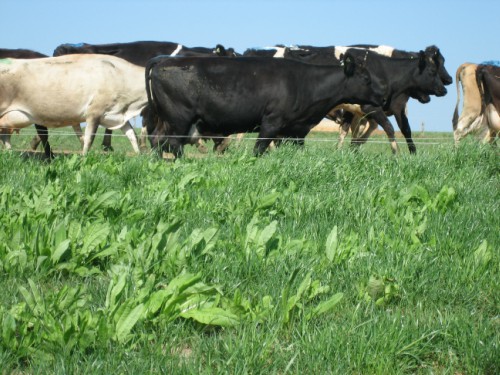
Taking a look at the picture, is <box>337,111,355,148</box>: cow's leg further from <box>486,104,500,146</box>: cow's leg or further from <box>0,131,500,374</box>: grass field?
<box>0,131,500,374</box>: grass field

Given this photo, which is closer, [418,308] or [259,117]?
[418,308]

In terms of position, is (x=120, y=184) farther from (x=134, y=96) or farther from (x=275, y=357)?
(x=134, y=96)

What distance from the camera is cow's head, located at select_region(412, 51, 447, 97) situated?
16.1 metres

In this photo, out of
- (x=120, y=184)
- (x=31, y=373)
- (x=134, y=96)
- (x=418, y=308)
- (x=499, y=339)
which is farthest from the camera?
(x=134, y=96)

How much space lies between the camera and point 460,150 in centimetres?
866

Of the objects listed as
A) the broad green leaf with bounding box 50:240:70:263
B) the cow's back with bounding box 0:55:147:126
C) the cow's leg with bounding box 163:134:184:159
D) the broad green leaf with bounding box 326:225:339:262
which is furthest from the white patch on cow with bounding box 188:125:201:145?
the broad green leaf with bounding box 50:240:70:263

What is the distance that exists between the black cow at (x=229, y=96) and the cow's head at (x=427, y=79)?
4.56m

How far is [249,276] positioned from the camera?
436cm

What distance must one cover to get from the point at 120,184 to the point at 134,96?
6263mm

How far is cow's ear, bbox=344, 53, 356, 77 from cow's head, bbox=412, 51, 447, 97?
385 centimetres

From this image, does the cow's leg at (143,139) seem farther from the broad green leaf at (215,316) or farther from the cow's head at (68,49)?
the broad green leaf at (215,316)

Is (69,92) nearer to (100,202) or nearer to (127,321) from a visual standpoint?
(100,202)

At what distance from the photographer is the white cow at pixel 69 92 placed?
12.4 metres

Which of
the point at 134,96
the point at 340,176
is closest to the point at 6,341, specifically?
the point at 340,176
